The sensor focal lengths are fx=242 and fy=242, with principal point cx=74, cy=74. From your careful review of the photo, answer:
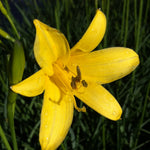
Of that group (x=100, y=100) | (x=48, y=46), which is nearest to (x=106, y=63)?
(x=100, y=100)

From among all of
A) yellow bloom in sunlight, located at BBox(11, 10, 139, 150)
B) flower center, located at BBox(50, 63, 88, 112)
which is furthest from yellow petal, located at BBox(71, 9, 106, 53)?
flower center, located at BBox(50, 63, 88, 112)

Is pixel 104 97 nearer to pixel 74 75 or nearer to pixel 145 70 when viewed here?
pixel 74 75

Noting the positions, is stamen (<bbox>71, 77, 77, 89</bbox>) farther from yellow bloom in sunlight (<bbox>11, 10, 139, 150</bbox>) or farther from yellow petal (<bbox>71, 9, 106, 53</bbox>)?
yellow petal (<bbox>71, 9, 106, 53</bbox>)

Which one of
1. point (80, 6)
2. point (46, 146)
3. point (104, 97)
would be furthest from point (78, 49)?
point (80, 6)

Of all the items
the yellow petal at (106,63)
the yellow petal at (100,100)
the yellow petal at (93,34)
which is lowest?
the yellow petal at (100,100)

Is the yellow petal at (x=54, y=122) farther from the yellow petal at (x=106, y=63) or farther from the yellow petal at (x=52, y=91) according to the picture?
the yellow petal at (x=106, y=63)

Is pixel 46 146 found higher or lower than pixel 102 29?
lower

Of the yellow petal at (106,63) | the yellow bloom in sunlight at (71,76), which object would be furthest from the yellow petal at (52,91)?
the yellow petal at (106,63)
